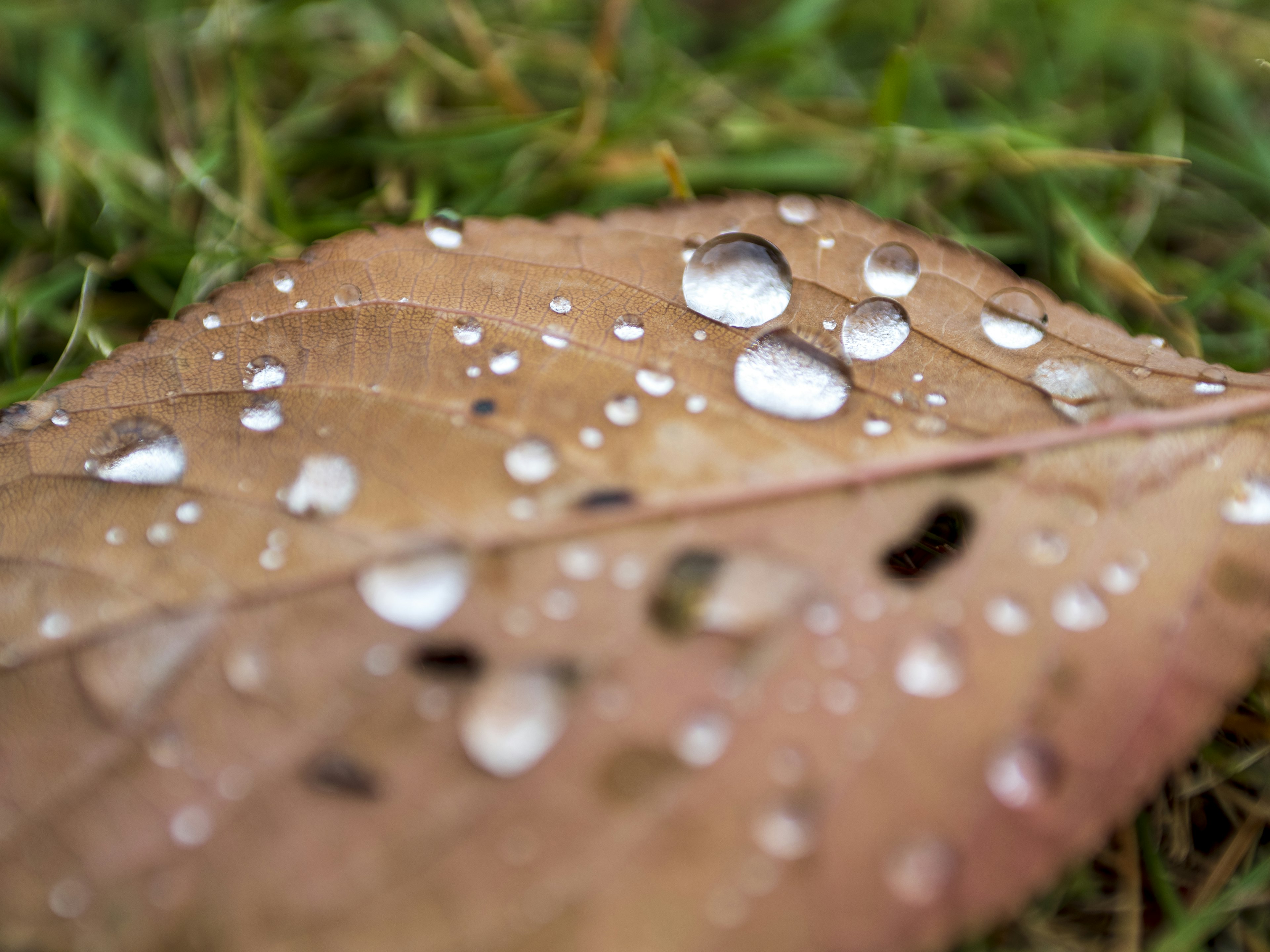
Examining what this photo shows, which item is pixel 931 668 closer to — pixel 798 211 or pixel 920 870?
pixel 920 870

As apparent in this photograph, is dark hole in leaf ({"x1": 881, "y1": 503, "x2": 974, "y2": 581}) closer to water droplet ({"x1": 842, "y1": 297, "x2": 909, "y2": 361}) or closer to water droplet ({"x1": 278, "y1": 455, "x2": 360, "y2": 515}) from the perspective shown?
water droplet ({"x1": 842, "y1": 297, "x2": 909, "y2": 361})

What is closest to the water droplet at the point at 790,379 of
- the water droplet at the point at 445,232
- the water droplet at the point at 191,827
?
the water droplet at the point at 445,232

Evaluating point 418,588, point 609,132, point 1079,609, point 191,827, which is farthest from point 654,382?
point 609,132

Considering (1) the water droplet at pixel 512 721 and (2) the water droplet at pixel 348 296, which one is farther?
(2) the water droplet at pixel 348 296

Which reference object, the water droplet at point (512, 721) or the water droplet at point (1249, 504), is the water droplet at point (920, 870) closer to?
the water droplet at point (512, 721)

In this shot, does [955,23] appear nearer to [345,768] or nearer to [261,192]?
[261,192]

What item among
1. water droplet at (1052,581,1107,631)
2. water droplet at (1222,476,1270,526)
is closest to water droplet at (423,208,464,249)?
water droplet at (1052,581,1107,631)

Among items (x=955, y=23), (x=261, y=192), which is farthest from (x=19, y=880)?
(x=955, y=23)
